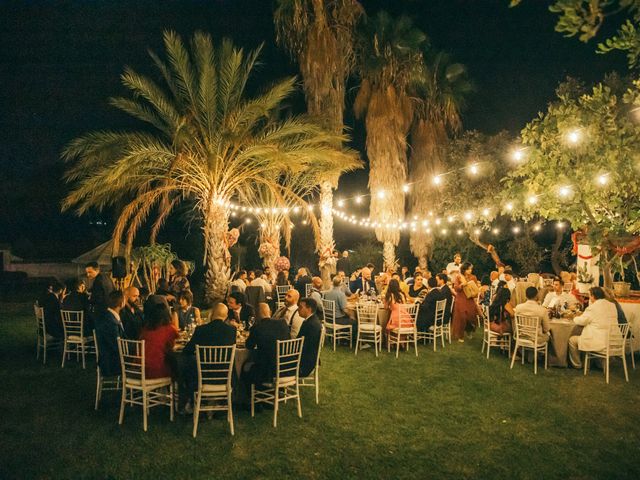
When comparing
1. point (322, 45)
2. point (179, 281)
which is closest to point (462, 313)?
point (179, 281)

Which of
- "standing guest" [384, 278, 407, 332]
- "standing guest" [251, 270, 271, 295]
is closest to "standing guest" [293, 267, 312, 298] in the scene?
"standing guest" [251, 270, 271, 295]

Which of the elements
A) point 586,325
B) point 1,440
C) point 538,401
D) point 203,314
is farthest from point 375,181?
point 1,440

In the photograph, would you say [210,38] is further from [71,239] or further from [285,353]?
[71,239]

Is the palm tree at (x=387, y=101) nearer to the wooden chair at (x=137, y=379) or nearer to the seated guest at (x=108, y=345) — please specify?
the seated guest at (x=108, y=345)

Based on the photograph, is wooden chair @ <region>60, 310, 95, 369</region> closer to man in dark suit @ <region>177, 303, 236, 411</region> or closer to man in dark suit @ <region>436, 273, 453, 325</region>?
man in dark suit @ <region>177, 303, 236, 411</region>

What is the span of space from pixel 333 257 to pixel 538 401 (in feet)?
29.3

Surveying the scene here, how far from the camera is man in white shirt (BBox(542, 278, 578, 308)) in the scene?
916 centimetres

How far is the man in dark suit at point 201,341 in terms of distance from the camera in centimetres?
550

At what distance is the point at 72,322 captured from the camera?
823 cm

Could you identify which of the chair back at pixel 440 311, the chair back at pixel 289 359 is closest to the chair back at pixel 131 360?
the chair back at pixel 289 359

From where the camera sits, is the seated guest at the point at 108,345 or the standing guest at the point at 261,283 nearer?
the seated guest at the point at 108,345

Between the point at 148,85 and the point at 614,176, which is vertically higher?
the point at 148,85

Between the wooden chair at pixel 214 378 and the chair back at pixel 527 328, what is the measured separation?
4821 mm

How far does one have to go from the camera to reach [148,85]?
1173cm
